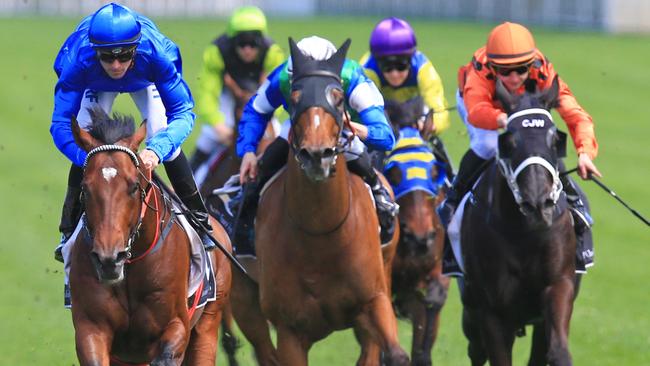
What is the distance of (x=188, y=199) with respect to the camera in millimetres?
7820

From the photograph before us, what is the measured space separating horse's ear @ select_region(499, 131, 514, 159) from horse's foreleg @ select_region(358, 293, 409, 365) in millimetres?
957

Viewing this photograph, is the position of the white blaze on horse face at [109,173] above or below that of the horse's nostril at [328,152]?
above

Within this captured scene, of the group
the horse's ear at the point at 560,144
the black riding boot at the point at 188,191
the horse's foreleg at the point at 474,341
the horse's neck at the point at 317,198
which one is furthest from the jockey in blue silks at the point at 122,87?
the horse's foreleg at the point at 474,341

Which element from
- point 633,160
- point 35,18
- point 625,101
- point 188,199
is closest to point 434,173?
point 188,199

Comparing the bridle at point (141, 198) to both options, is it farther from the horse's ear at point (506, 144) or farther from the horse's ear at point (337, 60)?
the horse's ear at point (506, 144)

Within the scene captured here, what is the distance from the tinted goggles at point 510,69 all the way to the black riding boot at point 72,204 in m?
2.38

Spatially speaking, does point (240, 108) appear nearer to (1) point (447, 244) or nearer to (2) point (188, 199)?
(1) point (447, 244)

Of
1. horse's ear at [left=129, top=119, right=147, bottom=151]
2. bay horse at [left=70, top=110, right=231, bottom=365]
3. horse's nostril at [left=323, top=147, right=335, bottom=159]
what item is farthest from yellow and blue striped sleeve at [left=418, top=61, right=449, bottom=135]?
horse's ear at [left=129, top=119, right=147, bottom=151]

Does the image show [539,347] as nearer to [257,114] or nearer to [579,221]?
[579,221]

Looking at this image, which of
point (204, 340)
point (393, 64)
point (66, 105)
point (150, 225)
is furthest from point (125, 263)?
point (393, 64)

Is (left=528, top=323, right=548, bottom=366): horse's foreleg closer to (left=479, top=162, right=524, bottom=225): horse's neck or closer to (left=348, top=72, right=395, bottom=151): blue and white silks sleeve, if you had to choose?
(left=479, top=162, right=524, bottom=225): horse's neck

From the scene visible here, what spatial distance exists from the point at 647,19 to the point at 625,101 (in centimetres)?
994

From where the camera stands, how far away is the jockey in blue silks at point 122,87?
7.00 meters

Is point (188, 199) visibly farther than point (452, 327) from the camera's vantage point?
No
